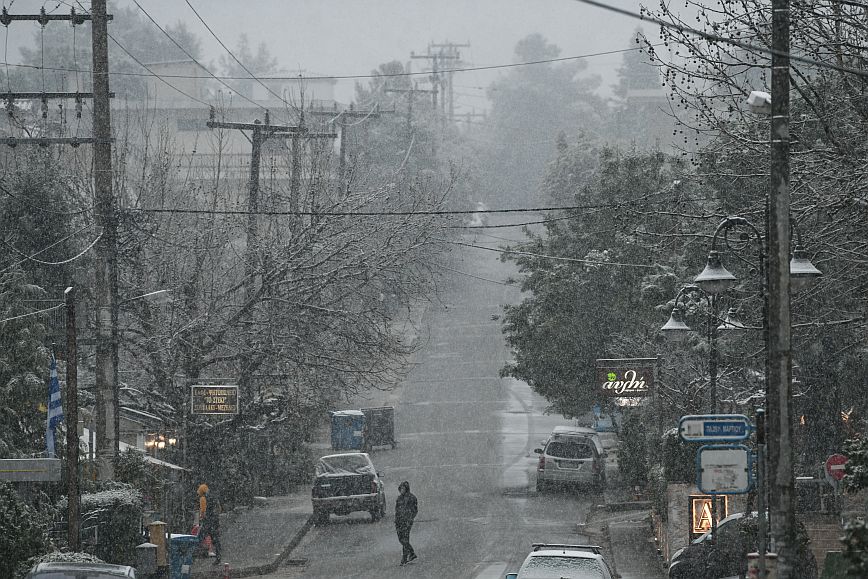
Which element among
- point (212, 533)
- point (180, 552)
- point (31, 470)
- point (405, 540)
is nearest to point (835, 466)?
point (405, 540)

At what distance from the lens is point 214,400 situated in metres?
27.1

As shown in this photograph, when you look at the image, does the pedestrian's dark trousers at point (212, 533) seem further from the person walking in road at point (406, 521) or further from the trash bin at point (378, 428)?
the trash bin at point (378, 428)

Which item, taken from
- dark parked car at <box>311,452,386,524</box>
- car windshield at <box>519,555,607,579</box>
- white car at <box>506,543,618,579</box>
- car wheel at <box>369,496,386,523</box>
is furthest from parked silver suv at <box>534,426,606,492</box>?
car windshield at <box>519,555,607,579</box>

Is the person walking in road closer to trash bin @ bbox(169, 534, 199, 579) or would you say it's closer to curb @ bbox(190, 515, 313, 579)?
curb @ bbox(190, 515, 313, 579)

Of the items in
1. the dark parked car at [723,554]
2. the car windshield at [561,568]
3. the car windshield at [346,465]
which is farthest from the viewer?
the car windshield at [346,465]

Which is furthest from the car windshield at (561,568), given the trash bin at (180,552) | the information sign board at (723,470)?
the trash bin at (180,552)

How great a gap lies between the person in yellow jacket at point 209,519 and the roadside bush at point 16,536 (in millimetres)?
8765

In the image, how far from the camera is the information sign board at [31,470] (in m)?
20.4

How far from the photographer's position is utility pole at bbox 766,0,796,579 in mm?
12680

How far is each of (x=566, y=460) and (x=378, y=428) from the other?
1375 cm

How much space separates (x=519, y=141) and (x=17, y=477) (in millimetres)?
99852

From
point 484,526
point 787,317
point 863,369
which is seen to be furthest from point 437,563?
point 787,317

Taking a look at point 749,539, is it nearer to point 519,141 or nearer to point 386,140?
point 386,140

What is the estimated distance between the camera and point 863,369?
91.9 ft
